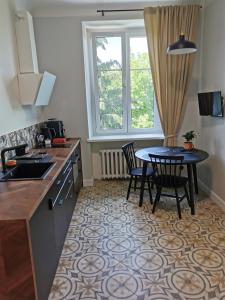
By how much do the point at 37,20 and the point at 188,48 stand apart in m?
2.30

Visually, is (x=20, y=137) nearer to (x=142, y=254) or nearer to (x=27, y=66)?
(x=27, y=66)

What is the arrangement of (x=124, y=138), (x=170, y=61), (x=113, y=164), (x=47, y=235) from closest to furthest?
(x=47, y=235), (x=170, y=61), (x=124, y=138), (x=113, y=164)

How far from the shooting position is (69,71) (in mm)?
3627

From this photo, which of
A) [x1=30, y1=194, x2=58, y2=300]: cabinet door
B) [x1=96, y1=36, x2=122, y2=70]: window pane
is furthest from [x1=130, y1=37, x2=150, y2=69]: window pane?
[x1=30, y1=194, x2=58, y2=300]: cabinet door

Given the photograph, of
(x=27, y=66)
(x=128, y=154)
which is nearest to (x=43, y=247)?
(x=128, y=154)

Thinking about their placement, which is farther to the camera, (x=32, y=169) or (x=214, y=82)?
(x=214, y=82)

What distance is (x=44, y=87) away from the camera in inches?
122

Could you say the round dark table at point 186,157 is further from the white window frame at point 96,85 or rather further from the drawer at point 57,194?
the drawer at point 57,194

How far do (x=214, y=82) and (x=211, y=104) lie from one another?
337mm

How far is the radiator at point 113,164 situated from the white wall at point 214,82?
45.9 inches

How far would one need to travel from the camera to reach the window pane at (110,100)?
13.2 feet

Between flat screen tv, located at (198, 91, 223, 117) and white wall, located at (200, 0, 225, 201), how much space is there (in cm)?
10

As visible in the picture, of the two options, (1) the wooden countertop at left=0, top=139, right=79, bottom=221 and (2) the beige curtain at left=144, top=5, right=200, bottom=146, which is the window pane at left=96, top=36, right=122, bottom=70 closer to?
(2) the beige curtain at left=144, top=5, right=200, bottom=146

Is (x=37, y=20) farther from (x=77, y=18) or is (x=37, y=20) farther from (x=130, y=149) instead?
(x=130, y=149)
